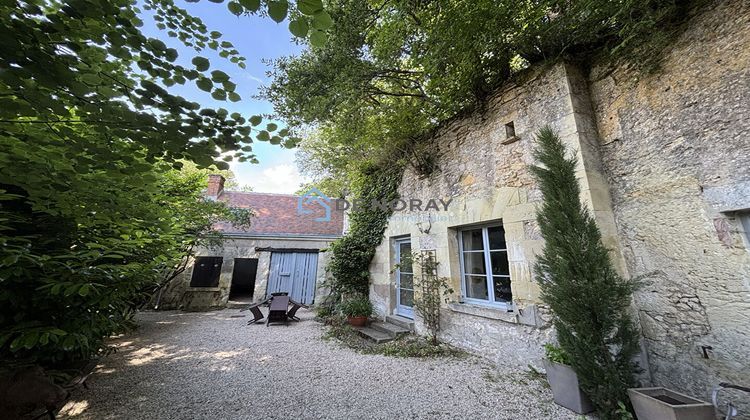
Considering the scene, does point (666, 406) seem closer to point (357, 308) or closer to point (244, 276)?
point (357, 308)

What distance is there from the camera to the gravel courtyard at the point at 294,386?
8.05 ft

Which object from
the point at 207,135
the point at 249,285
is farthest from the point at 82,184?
the point at 249,285

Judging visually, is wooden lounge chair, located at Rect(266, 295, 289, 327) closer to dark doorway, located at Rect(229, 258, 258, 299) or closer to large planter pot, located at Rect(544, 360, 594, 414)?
large planter pot, located at Rect(544, 360, 594, 414)

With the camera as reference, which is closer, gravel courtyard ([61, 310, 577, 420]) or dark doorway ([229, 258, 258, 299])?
gravel courtyard ([61, 310, 577, 420])

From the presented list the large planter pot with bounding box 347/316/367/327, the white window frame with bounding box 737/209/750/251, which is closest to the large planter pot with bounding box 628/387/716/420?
the white window frame with bounding box 737/209/750/251

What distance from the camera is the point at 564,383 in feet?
8.04

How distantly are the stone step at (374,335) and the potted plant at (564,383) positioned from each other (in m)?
2.45

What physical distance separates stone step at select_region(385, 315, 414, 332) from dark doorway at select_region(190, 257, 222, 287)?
20.9ft

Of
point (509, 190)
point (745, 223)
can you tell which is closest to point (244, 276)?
point (509, 190)

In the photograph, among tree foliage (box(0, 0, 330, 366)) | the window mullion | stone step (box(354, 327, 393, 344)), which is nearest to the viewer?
tree foliage (box(0, 0, 330, 366))

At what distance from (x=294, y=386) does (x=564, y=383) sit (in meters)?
2.63

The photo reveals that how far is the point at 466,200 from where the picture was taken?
4.12 m

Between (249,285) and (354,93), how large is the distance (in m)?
11.5

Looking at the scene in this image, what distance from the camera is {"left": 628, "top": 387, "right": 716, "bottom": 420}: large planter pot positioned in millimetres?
1751
